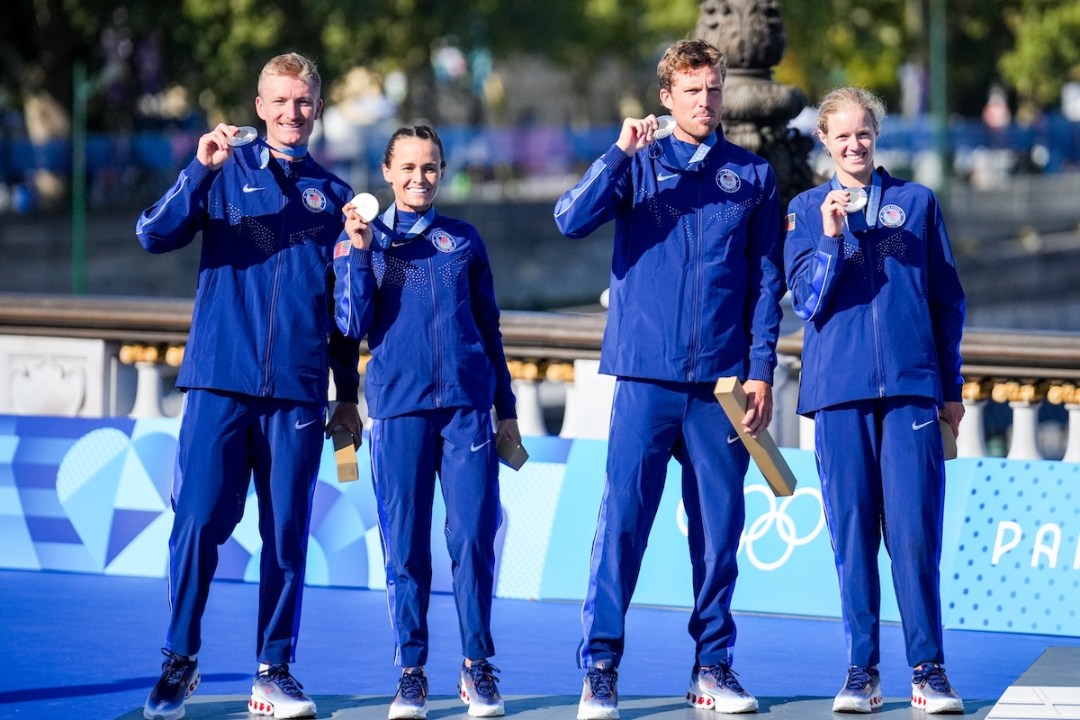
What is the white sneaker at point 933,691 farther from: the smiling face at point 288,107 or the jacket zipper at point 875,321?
the smiling face at point 288,107

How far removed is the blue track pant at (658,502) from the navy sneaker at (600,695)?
1.4 inches

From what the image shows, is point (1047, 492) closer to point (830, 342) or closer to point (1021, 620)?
point (1021, 620)

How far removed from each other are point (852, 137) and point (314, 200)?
1795 millimetres

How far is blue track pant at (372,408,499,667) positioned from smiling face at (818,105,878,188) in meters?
1.46

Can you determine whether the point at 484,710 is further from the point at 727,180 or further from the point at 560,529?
the point at 560,529

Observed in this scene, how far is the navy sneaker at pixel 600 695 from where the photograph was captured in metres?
6.03

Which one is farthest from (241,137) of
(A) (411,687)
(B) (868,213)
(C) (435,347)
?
(B) (868,213)

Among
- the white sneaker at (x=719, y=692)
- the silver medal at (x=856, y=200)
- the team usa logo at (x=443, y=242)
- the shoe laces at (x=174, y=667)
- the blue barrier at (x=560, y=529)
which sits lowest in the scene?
the white sneaker at (x=719, y=692)

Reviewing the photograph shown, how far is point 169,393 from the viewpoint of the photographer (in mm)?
18203

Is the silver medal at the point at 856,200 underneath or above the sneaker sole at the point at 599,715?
above

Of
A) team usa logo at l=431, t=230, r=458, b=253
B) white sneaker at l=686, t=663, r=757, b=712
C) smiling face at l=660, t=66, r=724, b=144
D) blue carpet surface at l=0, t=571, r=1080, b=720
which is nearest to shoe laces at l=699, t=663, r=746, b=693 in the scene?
white sneaker at l=686, t=663, r=757, b=712

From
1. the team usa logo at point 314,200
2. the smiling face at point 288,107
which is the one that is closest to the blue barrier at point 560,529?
the team usa logo at point 314,200

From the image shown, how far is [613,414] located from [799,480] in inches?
87.7

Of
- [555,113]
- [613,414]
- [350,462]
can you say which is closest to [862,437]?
[613,414]
